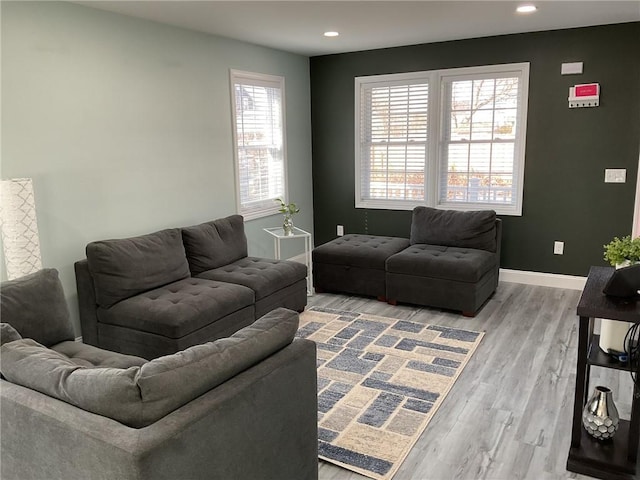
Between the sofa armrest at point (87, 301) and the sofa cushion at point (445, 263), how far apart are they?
2.51 metres

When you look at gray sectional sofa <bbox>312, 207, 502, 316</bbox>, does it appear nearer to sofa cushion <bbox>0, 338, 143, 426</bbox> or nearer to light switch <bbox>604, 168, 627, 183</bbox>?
light switch <bbox>604, 168, 627, 183</bbox>

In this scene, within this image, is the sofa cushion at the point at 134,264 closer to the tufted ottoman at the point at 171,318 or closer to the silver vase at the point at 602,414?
the tufted ottoman at the point at 171,318

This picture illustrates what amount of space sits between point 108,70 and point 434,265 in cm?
306

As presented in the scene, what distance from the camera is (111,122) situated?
13.1 ft

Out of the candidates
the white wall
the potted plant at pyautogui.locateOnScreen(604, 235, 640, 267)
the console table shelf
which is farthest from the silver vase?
the white wall

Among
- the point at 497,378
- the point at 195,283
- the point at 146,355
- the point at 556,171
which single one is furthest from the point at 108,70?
the point at 556,171

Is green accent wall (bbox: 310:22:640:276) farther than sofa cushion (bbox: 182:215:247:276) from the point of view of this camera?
Yes

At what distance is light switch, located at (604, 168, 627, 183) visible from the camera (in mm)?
4852

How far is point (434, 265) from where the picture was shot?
15.1 feet

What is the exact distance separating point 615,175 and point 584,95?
80cm

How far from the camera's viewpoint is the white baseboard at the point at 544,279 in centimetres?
522

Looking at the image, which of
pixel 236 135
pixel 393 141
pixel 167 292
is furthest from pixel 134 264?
pixel 393 141

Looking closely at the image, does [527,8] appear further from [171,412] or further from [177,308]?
[171,412]

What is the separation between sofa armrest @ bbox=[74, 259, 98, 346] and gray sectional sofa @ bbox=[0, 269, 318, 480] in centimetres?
153
